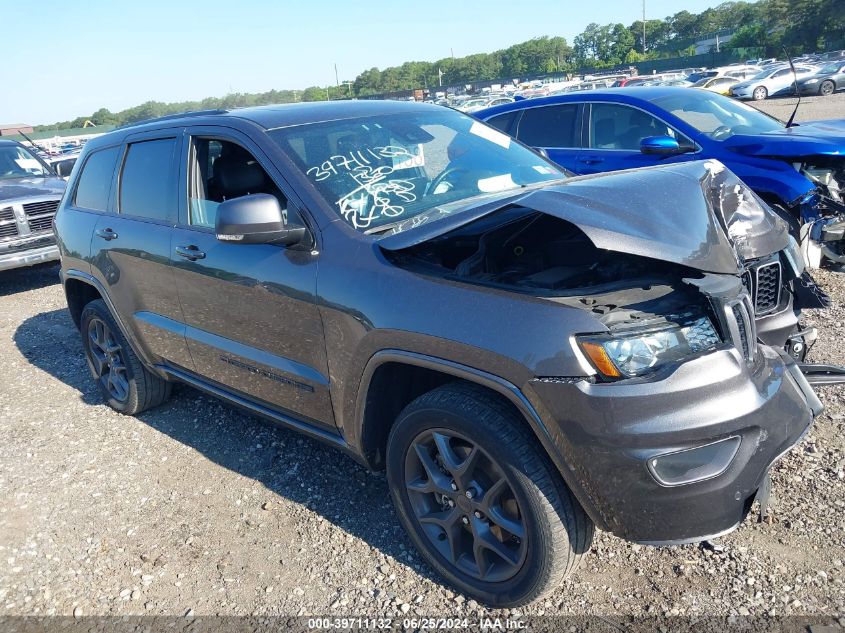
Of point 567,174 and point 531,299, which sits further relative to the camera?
point 567,174

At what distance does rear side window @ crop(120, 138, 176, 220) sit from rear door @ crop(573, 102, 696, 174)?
423 centimetres

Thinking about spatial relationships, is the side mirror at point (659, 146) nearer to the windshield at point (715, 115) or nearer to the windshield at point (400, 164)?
the windshield at point (715, 115)

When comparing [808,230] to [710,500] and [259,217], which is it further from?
[259,217]

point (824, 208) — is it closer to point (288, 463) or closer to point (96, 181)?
point (288, 463)

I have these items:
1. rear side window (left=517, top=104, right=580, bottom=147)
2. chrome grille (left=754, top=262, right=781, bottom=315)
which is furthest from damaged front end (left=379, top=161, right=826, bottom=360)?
rear side window (left=517, top=104, right=580, bottom=147)

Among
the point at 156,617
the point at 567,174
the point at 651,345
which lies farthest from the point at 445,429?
the point at 567,174

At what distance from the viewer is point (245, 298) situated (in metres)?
3.12

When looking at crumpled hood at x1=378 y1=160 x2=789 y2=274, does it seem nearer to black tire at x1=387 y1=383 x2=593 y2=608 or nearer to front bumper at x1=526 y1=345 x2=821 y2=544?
front bumper at x1=526 y1=345 x2=821 y2=544

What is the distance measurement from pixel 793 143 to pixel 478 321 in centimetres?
468

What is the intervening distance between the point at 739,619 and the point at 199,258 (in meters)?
2.80

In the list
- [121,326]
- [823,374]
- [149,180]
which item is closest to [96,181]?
[149,180]

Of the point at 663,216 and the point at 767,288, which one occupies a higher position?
the point at 663,216

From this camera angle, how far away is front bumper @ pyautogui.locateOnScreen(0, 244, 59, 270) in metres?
8.39

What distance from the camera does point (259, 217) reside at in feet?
8.77
